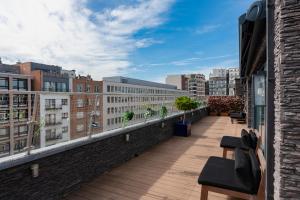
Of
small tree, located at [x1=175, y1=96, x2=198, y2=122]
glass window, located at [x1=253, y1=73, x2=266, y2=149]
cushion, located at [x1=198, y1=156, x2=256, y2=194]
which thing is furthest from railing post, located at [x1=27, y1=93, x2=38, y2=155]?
small tree, located at [x1=175, y1=96, x2=198, y2=122]

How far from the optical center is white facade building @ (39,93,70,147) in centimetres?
264

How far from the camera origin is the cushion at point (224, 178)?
2.00 meters

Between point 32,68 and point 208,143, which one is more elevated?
Answer: point 32,68

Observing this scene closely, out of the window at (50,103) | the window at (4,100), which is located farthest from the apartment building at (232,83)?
the window at (4,100)

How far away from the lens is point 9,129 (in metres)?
2.17

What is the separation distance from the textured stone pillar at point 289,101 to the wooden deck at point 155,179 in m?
1.71

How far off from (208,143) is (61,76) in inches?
1708

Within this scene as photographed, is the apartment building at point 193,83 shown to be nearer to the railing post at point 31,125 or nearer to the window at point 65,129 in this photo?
the window at point 65,129

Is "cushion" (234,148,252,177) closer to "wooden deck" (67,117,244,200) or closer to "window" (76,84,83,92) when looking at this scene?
"wooden deck" (67,117,244,200)

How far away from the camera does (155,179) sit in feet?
11.5

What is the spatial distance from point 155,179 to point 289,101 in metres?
2.68

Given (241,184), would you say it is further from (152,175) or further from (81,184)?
(81,184)

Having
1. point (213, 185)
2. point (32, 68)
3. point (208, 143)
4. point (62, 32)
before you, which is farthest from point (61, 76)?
point (213, 185)

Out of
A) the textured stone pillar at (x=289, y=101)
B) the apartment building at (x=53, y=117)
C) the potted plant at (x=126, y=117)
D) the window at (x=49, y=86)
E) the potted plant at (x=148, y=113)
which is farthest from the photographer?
the window at (x=49, y=86)
